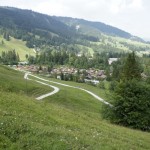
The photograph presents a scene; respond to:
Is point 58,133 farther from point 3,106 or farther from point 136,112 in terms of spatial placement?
point 136,112

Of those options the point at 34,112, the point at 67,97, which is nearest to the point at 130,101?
the point at 34,112

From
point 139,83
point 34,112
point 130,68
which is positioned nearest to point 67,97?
point 130,68

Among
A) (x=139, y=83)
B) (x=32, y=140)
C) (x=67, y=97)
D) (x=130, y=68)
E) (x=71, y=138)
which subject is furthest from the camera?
(x=130, y=68)

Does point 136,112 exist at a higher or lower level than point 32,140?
lower

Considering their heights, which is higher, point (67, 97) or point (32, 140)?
point (32, 140)

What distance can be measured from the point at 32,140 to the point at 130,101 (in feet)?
122

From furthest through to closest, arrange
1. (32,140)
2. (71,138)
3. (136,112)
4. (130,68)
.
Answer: (130,68)
(136,112)
(71,138)
(32,140)

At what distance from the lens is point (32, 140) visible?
2006 cm

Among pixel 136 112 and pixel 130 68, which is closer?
pixel 136 112

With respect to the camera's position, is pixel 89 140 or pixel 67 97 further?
pixel 67 97

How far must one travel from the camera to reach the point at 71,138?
72.0 ft

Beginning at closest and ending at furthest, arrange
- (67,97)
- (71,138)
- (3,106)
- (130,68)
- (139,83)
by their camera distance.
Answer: (71,138) → (3,106) → (139,83) → (67,97) → (130,68)

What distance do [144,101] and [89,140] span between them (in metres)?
34.5

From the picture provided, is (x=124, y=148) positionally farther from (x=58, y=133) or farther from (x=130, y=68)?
(x=130, y=68)
